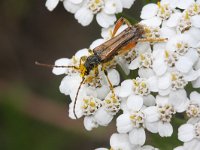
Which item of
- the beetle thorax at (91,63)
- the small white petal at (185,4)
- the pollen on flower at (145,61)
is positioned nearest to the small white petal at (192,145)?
the pollen on flower at (145,61)

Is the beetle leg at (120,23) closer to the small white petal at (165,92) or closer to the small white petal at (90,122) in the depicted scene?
the small white petal at (165,92)

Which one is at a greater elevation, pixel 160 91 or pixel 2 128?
pixel 2 128

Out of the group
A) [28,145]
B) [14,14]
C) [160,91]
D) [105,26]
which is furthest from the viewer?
[14,14]

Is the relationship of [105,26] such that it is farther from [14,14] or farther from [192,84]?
[14,14]

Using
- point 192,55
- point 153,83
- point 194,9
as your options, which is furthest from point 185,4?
point 153,83

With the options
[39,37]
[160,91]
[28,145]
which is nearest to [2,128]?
[28,145]

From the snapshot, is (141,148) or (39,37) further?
(39,37)

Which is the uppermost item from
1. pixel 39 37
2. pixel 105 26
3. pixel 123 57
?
pixel 39 37
